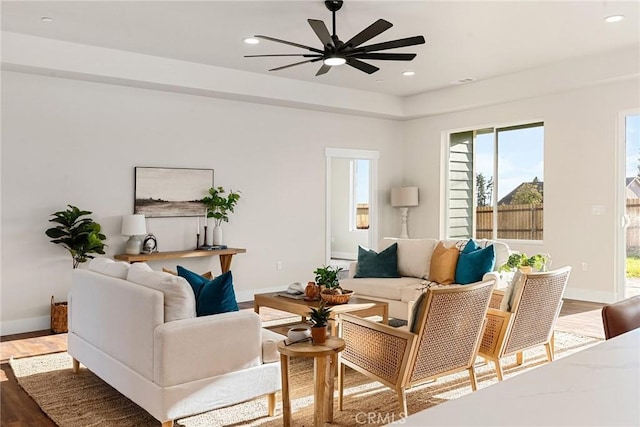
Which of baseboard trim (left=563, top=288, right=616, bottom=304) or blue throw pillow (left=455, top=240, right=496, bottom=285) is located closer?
blue throw pillow (left=455, top=240, right=496, bottom=285)

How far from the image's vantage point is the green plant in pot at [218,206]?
6.77 metres

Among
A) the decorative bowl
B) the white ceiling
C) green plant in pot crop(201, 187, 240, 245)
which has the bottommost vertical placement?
the decorative bowl

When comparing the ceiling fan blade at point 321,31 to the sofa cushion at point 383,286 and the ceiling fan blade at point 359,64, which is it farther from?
the sofa cushion at point 383,286

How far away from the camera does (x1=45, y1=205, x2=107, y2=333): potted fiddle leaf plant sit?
5.47 meters

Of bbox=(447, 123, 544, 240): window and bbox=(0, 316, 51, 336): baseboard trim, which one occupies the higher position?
bbox=(447, 123, 544, 240): window

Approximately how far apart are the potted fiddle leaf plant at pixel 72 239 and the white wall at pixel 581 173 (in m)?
5.59

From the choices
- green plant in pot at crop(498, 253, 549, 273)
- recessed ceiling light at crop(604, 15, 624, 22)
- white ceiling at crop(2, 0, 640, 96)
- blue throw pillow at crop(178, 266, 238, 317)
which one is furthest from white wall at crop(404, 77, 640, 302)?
blue throw pillow at crop(178, 266, 238, 317)

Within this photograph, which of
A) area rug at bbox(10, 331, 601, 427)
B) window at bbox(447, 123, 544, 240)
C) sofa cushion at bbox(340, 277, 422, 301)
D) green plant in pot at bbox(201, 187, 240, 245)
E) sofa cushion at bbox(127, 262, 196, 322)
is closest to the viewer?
sofa cushion at bbox(127, 262, 196, 322)

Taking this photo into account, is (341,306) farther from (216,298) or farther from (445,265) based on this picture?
(445,265)

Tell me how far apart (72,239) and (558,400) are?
5.52 m

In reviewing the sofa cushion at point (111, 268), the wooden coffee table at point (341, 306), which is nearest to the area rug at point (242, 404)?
the wooden coffee table at point (341, 306)

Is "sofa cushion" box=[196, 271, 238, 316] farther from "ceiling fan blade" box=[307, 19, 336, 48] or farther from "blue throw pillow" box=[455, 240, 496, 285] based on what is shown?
"blue throw pillow" box=[455, 240, 496, 285]

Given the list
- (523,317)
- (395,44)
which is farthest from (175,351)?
(395,44)

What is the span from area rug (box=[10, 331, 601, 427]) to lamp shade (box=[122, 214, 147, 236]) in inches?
75.6
